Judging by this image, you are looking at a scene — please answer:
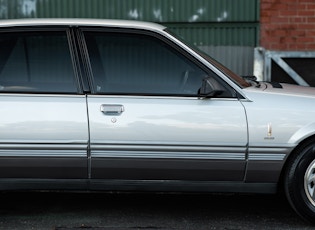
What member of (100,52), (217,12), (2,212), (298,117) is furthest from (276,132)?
(217,12)

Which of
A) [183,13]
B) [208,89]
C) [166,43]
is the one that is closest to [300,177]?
[208,89]

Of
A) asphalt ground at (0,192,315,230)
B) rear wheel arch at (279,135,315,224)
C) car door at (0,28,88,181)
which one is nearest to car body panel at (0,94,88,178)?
car door at (0,28,88,181)

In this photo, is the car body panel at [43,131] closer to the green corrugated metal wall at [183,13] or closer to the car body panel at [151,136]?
the car body panel at [151,136]

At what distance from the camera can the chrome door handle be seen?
15.5 ft

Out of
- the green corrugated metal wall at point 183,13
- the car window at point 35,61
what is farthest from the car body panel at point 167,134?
the green corrugated metal wall at point 183,13

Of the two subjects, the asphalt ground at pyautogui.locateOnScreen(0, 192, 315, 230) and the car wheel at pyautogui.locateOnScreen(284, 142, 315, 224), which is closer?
the car wheel at pyautogui.locateOnScreen(284, 142, 315, 224)

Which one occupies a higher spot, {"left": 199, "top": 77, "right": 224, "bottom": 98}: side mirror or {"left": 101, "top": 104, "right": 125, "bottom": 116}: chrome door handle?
{"left": 199, "top": 77, "right": 224, "bottom": 98}: side mirror

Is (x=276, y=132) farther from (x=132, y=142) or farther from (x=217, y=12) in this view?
(x=217, y=12)

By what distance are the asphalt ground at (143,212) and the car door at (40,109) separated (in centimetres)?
51

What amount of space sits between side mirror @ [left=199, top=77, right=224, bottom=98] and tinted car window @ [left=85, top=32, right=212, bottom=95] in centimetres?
8

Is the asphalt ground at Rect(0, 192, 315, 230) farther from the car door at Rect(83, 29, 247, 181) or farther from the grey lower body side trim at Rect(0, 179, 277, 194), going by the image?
the car door at Rect(83, 29, 247, 181)

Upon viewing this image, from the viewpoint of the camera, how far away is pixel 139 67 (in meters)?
4.93

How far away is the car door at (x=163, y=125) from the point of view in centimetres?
471

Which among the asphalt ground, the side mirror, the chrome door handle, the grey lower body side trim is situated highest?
the side mirror
